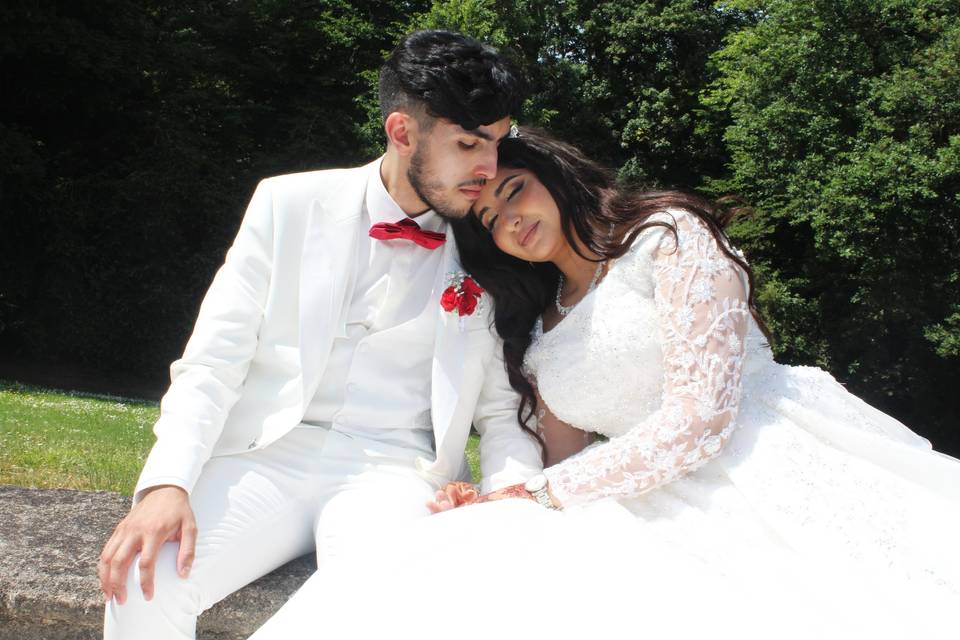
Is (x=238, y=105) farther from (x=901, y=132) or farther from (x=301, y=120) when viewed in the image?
(x=901, y=132)

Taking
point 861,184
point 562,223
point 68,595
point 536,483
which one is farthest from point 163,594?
point 861,184

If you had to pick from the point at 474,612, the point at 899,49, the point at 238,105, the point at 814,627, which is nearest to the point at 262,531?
the point at 474,612

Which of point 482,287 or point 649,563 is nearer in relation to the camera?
point 649,563

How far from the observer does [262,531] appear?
269 centimetres

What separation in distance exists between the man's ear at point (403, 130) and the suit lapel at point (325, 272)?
228 mm

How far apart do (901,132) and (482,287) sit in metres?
18.6

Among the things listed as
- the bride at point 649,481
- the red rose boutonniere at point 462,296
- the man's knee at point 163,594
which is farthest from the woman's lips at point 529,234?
the man's knee at point 163,594

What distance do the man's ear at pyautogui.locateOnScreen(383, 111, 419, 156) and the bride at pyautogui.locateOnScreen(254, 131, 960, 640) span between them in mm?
317

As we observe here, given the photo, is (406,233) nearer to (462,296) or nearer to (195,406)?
(462,296)

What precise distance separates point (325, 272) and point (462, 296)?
48 cm

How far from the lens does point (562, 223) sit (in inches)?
130

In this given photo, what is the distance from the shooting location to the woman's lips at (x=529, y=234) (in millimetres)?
3226

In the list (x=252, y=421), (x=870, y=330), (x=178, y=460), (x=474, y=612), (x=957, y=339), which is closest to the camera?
(x=474, y=612)

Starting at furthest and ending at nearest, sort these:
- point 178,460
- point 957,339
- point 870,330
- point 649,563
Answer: point 870,330, point 957,339, point 178,460, point 649,563
